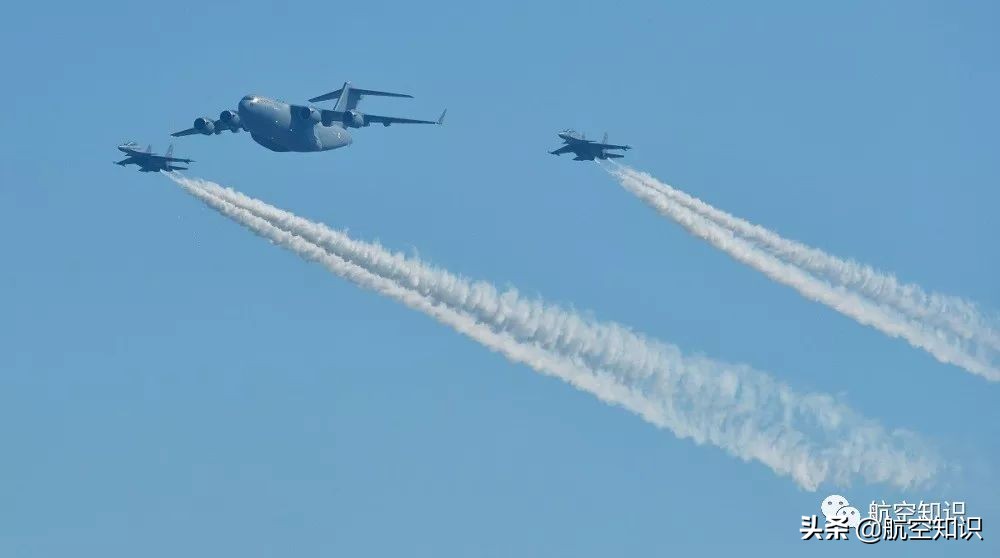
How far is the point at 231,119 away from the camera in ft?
273

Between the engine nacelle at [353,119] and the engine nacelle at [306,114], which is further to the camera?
the engine nacelle at [353,119]

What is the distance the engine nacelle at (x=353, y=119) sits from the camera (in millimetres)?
83875

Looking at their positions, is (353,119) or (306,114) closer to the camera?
(306,114)

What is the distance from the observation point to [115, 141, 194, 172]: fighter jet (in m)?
81.1

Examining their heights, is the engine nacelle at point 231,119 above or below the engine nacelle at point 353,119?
below

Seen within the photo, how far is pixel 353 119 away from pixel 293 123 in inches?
127

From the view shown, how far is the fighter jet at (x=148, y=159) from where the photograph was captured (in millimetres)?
81125

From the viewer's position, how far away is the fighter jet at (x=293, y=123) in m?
81.0

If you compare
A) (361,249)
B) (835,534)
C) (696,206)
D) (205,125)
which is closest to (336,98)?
(205,125)

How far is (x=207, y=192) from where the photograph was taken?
82.2 metres

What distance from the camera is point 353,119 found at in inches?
3305

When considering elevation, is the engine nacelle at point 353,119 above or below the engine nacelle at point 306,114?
above

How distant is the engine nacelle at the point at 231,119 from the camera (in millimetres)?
83250

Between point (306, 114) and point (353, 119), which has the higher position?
point (353, 119)
